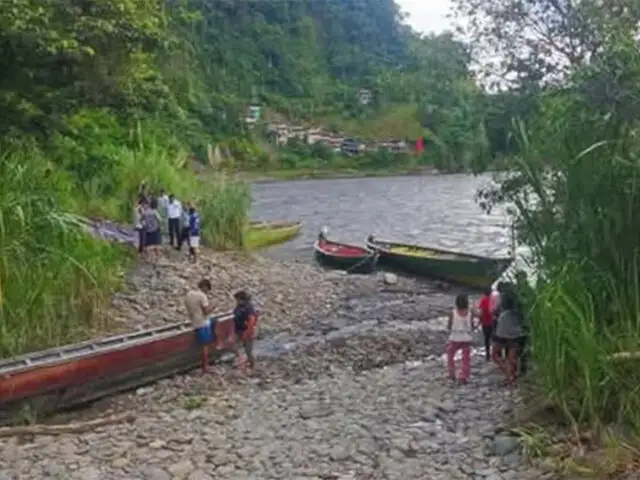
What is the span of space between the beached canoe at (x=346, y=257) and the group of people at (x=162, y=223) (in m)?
5.37

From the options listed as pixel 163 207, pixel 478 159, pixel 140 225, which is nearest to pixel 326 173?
pixel 163 207

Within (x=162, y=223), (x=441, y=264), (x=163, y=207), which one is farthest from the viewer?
(x=441, y=264)

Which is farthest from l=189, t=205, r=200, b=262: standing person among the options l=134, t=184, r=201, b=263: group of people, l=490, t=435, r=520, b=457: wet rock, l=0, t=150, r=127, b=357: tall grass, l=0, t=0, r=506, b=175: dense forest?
l=490, t=435, r=520, b=457: wet rock

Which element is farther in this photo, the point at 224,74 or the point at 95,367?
the point at 224,74

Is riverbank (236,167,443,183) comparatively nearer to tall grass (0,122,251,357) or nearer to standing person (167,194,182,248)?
standing person (167,194,182,248)

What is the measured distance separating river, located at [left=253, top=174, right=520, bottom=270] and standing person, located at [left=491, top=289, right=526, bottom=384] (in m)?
13.4

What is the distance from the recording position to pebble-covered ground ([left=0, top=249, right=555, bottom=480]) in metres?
8.48

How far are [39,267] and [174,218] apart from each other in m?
8.37

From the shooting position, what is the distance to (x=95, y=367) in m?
11.6

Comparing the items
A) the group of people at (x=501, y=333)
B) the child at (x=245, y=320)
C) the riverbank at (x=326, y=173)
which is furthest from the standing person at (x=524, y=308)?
the riverbank at (x=326, y=173)

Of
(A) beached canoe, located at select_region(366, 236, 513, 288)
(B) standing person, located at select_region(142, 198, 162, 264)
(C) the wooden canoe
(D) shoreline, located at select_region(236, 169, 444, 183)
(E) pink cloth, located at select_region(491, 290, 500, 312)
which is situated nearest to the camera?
(C) the wooden canoe

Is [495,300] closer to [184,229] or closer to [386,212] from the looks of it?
[184,229]

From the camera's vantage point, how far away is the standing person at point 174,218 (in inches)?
803

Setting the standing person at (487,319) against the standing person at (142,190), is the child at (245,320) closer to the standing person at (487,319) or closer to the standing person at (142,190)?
the standing person at (487,319)
